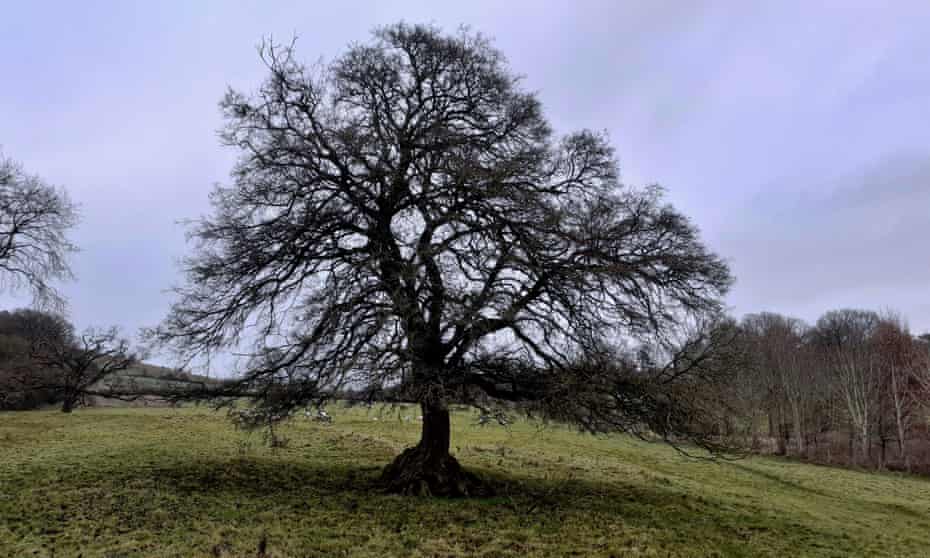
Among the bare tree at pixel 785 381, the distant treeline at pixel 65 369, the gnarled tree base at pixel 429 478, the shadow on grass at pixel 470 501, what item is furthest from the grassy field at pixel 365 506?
the bare tree at pixel 785 381

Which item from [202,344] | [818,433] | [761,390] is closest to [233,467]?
[202,344]

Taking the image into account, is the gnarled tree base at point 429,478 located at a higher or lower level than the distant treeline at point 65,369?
lower

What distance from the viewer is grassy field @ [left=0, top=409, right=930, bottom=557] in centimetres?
953

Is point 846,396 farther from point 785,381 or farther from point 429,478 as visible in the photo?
point 429,478

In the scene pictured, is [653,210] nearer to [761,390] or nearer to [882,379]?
[761,390]

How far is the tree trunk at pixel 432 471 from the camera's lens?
1291 cm

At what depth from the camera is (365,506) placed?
11625mm

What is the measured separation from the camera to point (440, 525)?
10.6m

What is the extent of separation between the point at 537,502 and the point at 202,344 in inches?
339

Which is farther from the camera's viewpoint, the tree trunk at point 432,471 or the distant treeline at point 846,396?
the distant treeline at point 846,396

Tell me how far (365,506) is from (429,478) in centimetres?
189

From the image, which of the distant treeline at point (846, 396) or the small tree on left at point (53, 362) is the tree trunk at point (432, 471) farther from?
the distant treeline at point (846, 396)

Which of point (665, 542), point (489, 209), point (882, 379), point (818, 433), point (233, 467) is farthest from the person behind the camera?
point (818, 433)

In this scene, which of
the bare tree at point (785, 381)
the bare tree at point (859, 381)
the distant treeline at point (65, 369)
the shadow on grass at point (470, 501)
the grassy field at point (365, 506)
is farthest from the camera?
the bare tree at point (785, 381)
